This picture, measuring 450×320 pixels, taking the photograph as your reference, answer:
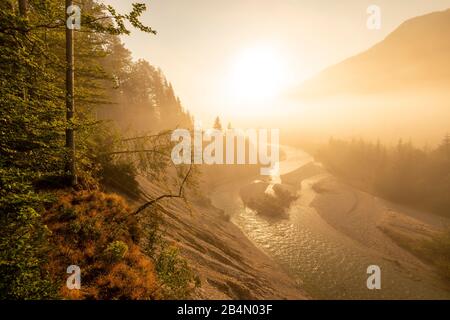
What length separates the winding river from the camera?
1000 inches

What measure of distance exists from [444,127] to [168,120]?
19198cm

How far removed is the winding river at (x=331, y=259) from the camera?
25.4 metres

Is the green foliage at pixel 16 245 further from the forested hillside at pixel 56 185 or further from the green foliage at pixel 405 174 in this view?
the green foliage at pixel 405 174

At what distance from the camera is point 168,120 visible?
76875 mm

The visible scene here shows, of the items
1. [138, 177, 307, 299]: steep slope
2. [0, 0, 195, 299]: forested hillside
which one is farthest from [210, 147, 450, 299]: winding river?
[0, 0, 195, 299]: forested hillside

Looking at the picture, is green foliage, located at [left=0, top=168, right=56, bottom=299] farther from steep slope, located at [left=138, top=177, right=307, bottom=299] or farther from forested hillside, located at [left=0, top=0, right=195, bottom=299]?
steep slope, located at [left=138, top=177, right=307, bottom=299]

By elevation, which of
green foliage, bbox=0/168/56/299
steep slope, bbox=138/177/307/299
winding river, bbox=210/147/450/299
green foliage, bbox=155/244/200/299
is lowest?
winding river, bbox=210/147/450/299

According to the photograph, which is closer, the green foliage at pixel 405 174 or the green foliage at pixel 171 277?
the green foliage at pixel 171 277

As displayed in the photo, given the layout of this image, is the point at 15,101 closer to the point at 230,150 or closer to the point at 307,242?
the point at 307,242

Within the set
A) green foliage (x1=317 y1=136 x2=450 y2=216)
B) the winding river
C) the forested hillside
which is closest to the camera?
the forested hillside

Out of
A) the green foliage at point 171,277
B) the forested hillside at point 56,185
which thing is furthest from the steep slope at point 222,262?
the forested hillside at point 56,185

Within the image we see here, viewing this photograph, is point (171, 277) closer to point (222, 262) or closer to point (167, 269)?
point (167, 269)

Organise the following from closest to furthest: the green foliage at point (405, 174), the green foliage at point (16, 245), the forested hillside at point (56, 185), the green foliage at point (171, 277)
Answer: the green foliage at point (16, 245)
the forested hillside at point (56, 185)
the green foliage at point (171, 277)
the green foliage at point (405, 174)
